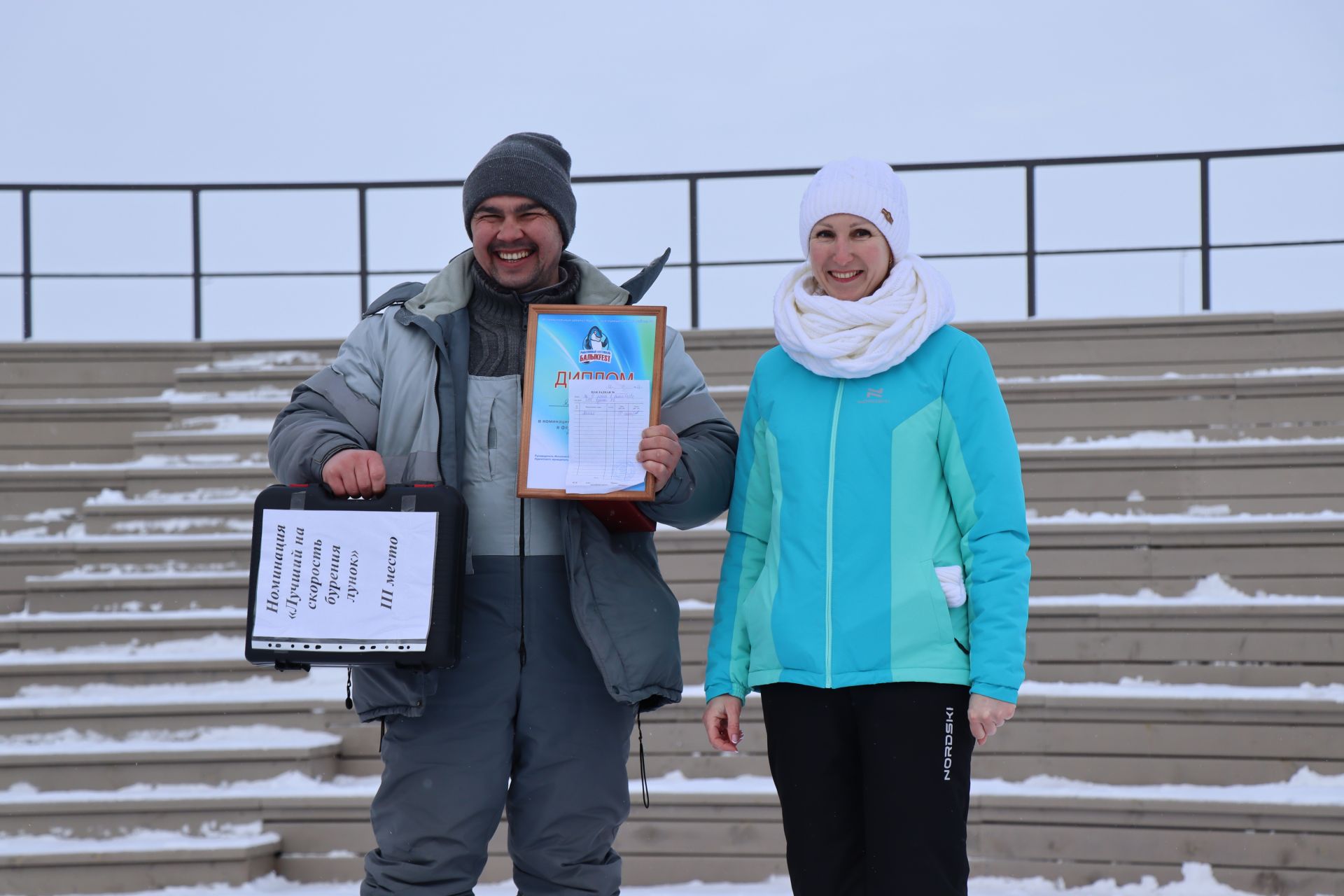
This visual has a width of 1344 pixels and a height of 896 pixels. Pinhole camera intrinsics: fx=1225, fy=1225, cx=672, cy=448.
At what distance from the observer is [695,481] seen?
6.77 feet

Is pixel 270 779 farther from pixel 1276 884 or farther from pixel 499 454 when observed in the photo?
pixel 1276 884

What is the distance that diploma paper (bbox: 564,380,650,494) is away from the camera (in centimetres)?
199

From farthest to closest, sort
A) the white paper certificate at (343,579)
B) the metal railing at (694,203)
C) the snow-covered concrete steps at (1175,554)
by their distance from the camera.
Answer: the metal railing at (694,203) → the snow-covered concrete steps at (1175,554) → the white paper certificate at (343,579)

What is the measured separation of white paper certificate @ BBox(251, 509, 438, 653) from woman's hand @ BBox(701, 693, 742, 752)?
0.50 meters

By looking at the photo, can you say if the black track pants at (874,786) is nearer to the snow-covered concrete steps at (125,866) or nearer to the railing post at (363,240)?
the snow-covered concrete steps at (125,866)

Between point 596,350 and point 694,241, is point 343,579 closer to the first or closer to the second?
point 596,350

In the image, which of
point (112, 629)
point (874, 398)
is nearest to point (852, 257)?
point (874, 398)

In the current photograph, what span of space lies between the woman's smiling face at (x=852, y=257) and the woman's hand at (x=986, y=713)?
2.25 ft

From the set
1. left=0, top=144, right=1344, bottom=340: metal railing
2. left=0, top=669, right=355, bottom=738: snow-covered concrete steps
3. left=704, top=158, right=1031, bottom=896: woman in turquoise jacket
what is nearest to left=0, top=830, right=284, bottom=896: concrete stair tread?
left=0, top=669, right=355, bottom=738: snow-covered concrete steps

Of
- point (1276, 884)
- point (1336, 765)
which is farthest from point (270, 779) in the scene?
point (1336, 765)

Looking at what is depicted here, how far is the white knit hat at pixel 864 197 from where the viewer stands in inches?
81.0

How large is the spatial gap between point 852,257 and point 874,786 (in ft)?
2.83

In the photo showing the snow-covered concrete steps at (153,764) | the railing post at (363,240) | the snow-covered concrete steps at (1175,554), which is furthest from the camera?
the railing post at (363,240)

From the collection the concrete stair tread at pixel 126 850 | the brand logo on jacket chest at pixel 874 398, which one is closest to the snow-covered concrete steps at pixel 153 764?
the concrete stair tread at pixel 126 850
